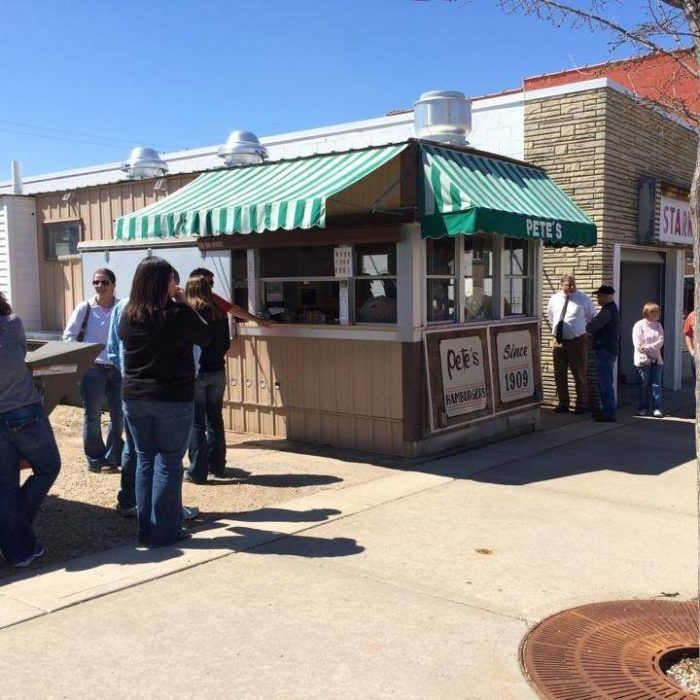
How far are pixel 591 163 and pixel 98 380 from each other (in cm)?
711

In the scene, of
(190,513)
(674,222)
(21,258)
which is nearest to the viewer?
(190,513)

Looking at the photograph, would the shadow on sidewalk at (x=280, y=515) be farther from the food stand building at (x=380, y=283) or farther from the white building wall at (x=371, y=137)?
the white building wall at (x=371, y=137)

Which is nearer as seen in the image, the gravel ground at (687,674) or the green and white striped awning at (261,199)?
the gravel ground at (687,674)

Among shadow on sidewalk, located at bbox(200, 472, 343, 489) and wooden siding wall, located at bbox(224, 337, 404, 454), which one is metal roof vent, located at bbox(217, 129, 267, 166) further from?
shadow on sidewalk, located at bbox(200, 472, 343, 489)

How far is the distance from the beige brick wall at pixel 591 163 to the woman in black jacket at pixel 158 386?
6.92 m

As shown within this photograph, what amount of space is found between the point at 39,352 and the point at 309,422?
11.2ft

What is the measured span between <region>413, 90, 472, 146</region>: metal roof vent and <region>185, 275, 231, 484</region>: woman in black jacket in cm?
356

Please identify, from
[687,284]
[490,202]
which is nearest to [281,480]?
[490,202]

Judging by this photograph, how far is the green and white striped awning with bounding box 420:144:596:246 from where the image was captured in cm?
720

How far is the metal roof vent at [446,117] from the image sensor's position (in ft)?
28.9

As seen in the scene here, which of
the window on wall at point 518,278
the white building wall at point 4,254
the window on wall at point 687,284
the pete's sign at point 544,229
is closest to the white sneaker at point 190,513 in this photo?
the pete's sign at point 544,229

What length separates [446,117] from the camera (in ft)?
29.0

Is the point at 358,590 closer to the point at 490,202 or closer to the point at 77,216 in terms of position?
the point at 490,202

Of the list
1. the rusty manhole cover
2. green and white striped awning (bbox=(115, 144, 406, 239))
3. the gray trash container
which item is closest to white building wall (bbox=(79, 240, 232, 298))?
green and white striped awning (bbox=(115, 144, 406, 239))
